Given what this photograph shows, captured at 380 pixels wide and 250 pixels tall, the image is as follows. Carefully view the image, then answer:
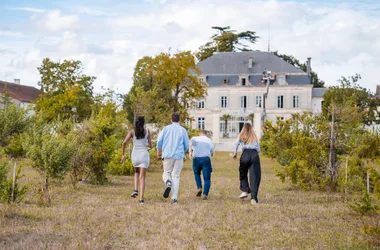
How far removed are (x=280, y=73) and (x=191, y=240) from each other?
210ft

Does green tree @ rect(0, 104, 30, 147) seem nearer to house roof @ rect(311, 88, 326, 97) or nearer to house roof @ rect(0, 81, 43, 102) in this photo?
house roof @ rect(311, 88, 326, 97)

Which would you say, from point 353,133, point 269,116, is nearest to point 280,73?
point 269,116

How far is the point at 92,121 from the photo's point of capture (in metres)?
15.9

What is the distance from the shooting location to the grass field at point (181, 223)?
26.4 ft

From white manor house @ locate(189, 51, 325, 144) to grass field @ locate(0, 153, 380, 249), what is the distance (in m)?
56.6

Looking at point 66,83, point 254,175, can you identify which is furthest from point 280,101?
point 254,175

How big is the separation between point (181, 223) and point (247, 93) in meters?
62.6

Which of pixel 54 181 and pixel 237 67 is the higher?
pixel 237 67

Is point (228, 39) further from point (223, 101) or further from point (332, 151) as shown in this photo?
point (332, 151)

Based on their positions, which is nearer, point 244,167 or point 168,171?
point 168,171

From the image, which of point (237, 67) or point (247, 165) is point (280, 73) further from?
point (247, 165)

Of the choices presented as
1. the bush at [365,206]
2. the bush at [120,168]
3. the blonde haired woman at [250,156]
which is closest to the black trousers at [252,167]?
the blonde haired woman at [250,156]

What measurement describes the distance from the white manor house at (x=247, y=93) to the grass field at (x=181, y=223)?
56.6 metres

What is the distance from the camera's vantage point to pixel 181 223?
9.60m
